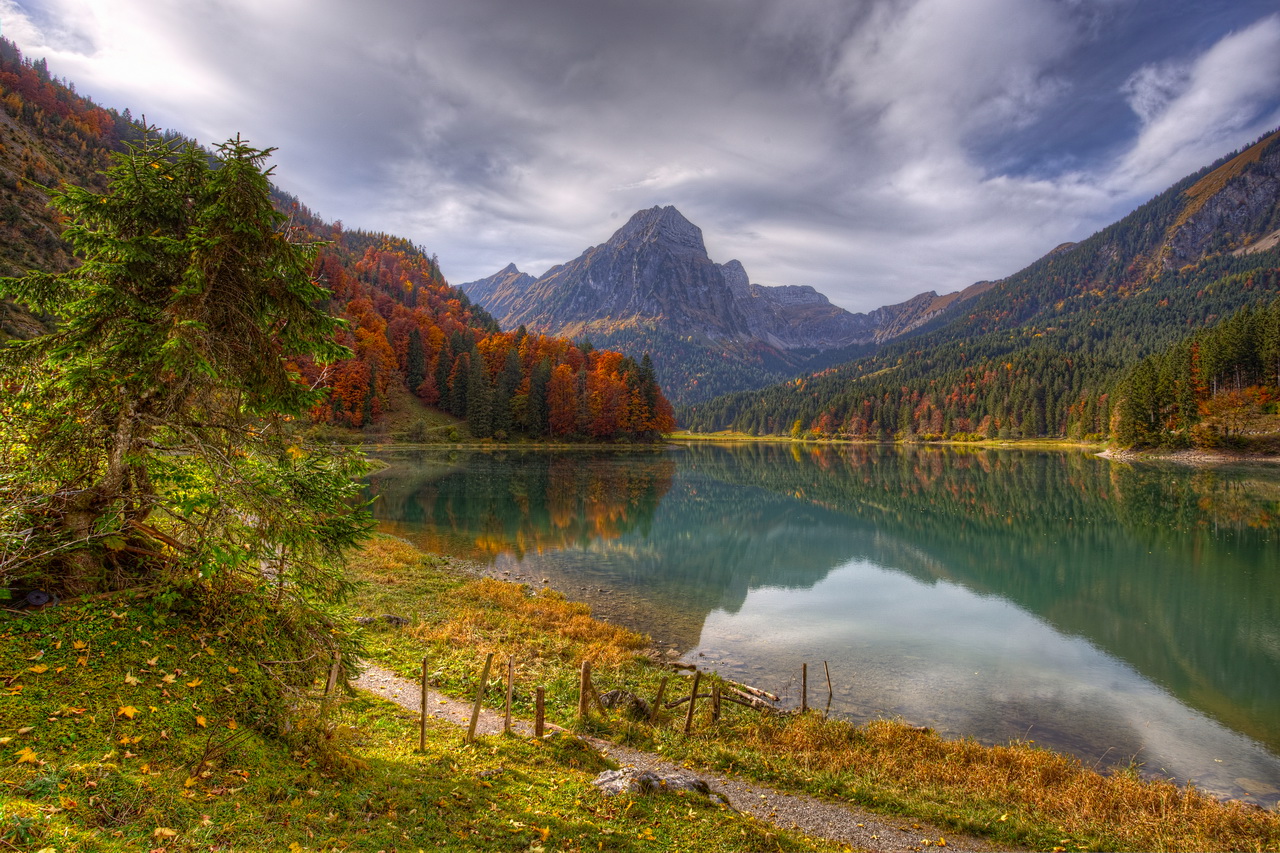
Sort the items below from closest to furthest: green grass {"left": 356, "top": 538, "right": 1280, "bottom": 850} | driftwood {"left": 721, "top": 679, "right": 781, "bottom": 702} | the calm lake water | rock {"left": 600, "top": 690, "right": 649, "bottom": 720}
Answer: green grass {"left": 356, "top": 538, "right": 1280, "bottom": 850}
rock {"left": 600, "top": 690, "right": 649, "bottom": 720}
driftwood {"left": 721, "top": 679, "right": 781, "bottom": 702}
the calm lake water

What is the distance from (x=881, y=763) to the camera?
1212 cm

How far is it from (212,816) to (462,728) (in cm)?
653

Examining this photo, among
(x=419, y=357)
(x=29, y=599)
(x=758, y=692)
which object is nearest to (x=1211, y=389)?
(x=758, y=692)

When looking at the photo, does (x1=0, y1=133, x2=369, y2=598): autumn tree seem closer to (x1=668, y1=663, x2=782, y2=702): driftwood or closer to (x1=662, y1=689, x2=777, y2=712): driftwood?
(x1=662, y1=689, x2=777, y2=712): driftwood

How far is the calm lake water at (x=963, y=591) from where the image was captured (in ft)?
52.8

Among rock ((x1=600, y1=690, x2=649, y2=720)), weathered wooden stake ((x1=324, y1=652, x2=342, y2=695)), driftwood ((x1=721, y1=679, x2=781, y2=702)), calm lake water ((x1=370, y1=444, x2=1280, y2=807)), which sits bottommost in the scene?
calm lake water ((x1=370, y1=444, x2=1280, y2=807))

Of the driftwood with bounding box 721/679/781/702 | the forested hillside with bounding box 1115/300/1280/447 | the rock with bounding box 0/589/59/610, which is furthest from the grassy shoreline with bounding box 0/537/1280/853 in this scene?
the forested hillside with bounding box 1115/300/1280/447

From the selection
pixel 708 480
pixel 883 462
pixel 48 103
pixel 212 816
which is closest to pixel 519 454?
pixel 708 480

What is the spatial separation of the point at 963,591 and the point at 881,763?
68.6 feet

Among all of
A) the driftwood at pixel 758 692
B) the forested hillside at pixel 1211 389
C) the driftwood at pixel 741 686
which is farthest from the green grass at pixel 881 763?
the forested hillside at pixel 1211 389

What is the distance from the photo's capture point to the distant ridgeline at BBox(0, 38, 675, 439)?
9269 centimetres

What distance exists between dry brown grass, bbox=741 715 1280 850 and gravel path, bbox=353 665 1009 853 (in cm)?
89

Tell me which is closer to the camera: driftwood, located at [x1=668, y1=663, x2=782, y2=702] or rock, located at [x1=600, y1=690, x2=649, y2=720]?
rock, located at [x1=600, y1=690, x2=649, y2=720]

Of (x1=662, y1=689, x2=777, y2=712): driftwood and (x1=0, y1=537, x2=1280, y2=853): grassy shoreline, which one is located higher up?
(x1=0, y1=537, x2=1280, y2=853): grassy shoreline
